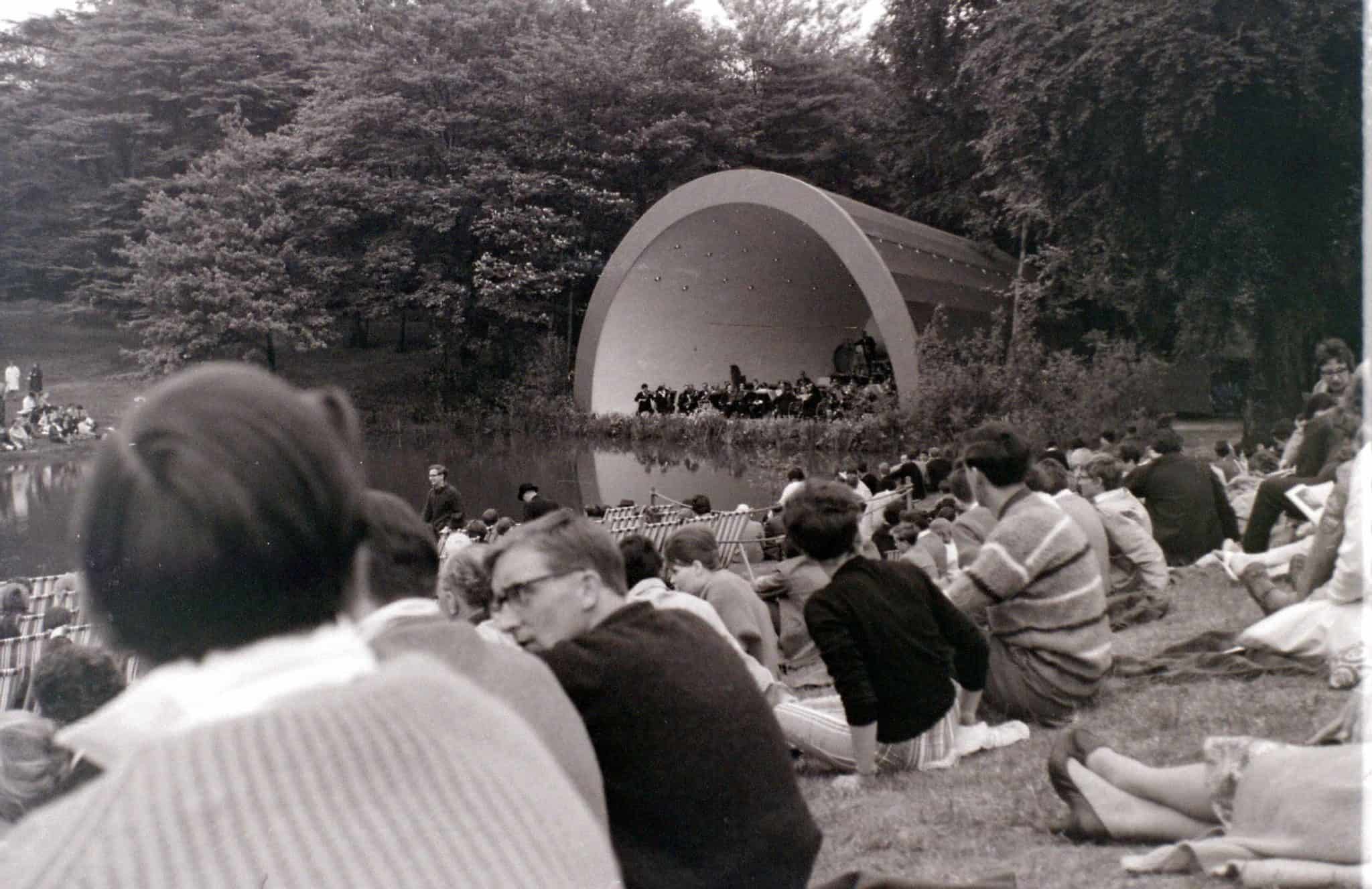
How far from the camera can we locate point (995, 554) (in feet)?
13.3

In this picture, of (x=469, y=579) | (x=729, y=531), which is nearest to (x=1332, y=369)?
(x=729, y=531)

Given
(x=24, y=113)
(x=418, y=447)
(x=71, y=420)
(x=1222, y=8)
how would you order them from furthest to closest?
(x=418, y=447) → (x=24, y=113) → (x=71, y=420) → (x=1222, y=8)

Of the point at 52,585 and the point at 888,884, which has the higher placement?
the point at 888,884

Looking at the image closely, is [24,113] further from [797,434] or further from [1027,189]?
[1027,189]

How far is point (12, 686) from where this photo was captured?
4898 millimetres

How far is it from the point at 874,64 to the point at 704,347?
899 cm

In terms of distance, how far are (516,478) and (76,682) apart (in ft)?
51.4

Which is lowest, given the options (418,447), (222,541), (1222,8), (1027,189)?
(418,447)

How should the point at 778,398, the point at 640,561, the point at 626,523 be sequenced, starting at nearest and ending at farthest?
the point at 640,561 → the point at 626,523 → the point at 778,398

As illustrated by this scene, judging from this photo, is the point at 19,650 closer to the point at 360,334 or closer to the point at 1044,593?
the point at 1044,593

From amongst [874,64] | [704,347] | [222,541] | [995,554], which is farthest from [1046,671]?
[874,64]

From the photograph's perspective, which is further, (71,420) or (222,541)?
(71,420)

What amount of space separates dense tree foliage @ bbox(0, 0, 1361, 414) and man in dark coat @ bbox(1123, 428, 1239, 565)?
6232 millimetres

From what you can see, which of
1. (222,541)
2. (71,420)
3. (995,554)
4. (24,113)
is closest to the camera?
(222,541)
